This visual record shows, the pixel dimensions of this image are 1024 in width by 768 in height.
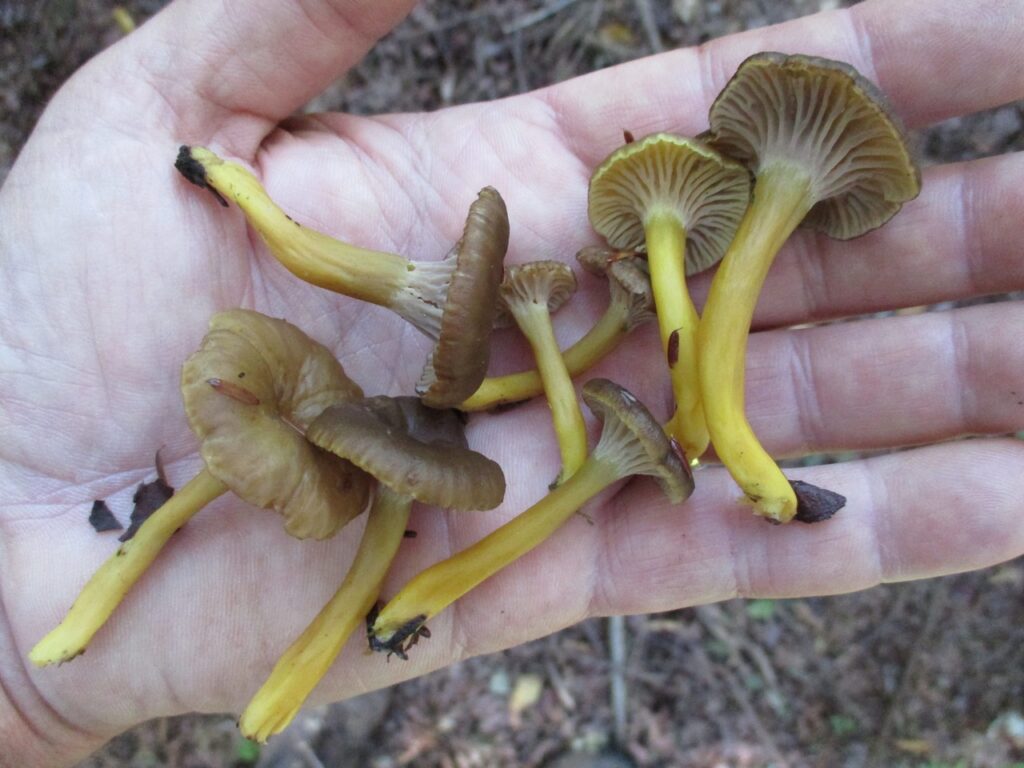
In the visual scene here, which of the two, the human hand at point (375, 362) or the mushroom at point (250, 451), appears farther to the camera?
the human hand at point (375, 362)

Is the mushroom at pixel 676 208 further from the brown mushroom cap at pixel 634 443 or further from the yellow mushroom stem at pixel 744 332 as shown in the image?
the brown mushroom cap at pixel 634 443

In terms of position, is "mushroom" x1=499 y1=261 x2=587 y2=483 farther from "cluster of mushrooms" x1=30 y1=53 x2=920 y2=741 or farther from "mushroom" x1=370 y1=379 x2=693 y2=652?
"mushroom" x1=370 y1=379 x2=693 y2=652

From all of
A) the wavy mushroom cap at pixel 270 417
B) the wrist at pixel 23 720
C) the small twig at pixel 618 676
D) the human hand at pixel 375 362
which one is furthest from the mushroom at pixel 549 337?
the wrist at pixel 23 720

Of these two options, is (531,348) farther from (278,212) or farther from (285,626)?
(285,626)

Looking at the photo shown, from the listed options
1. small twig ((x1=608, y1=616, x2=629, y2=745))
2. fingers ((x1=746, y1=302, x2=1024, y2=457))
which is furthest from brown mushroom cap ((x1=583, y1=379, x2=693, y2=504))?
small twig ((x1=608, y1=616, x2=629, y2=745))

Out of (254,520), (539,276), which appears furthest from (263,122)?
(254,520)

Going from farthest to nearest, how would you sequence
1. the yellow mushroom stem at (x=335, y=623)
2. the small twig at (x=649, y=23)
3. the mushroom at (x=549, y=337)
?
the small twig at (x=649, y=23)
the mushroom at (x=549, y=337)
the yellow mushroom stem at (x=335, y=623)

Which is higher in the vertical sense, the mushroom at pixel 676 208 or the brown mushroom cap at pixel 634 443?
the mushroom at pixel 676 208
